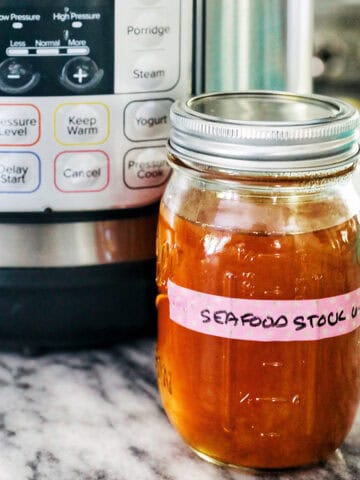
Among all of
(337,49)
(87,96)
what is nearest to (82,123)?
(87,96)

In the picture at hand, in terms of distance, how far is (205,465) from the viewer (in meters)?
0.51

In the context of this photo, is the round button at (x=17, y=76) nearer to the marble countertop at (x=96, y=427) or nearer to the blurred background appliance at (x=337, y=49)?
the marble countertop at (x=96, y=427)

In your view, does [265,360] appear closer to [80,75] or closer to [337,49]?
[80,75]

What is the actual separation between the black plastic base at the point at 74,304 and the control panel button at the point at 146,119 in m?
0.09

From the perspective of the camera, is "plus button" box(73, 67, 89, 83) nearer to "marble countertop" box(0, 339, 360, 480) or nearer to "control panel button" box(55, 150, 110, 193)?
"control panel button" box(55, 150, 110, 193)

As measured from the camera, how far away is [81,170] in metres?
0.58

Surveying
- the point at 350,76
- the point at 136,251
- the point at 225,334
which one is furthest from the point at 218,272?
the point at 350,76

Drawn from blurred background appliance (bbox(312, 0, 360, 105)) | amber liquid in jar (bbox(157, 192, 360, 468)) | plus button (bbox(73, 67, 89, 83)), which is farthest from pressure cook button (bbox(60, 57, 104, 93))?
blurred background appliance (bbox(312, 0, 360, 105))

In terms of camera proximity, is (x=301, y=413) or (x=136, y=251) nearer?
(x=301, y=413)

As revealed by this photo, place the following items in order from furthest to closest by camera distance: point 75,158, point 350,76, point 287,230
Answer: point 350,76, point 75,158, point 287,230

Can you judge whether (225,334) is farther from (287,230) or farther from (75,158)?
(75,158)

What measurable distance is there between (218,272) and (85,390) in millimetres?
164

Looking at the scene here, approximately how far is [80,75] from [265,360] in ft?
0.71

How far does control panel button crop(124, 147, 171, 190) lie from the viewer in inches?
23.3
